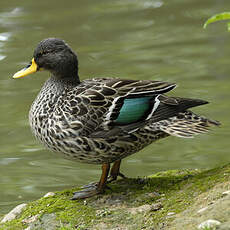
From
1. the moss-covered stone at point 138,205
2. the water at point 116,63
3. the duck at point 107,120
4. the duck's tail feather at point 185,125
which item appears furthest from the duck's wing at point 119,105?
the water at point 116,63

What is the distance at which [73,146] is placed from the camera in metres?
5.05

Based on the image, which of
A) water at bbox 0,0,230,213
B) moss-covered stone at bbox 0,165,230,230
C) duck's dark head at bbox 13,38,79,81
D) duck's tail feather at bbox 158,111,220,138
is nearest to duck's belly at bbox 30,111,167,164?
duck's tail feather at bbox 158,111,220,138

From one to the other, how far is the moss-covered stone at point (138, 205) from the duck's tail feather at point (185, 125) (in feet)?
1.23

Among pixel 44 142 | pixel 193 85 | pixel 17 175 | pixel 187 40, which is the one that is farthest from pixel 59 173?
pixel 187 40

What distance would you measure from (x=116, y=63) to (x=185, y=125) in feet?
17.7

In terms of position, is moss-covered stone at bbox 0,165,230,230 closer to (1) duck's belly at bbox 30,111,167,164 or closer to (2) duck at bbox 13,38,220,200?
(2) duck at bbox 13,38,220,200

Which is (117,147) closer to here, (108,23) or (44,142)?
(44,142)

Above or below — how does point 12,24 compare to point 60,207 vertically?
above

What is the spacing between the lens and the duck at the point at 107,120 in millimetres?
5062

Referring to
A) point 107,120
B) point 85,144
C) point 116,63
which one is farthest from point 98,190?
point 116,63

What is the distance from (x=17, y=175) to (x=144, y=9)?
699 cm

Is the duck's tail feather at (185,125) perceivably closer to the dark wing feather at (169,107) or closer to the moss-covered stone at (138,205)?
the dark wing feather at (169,107)

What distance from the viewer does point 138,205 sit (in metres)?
4.88

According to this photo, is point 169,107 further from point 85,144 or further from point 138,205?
point 138,205
